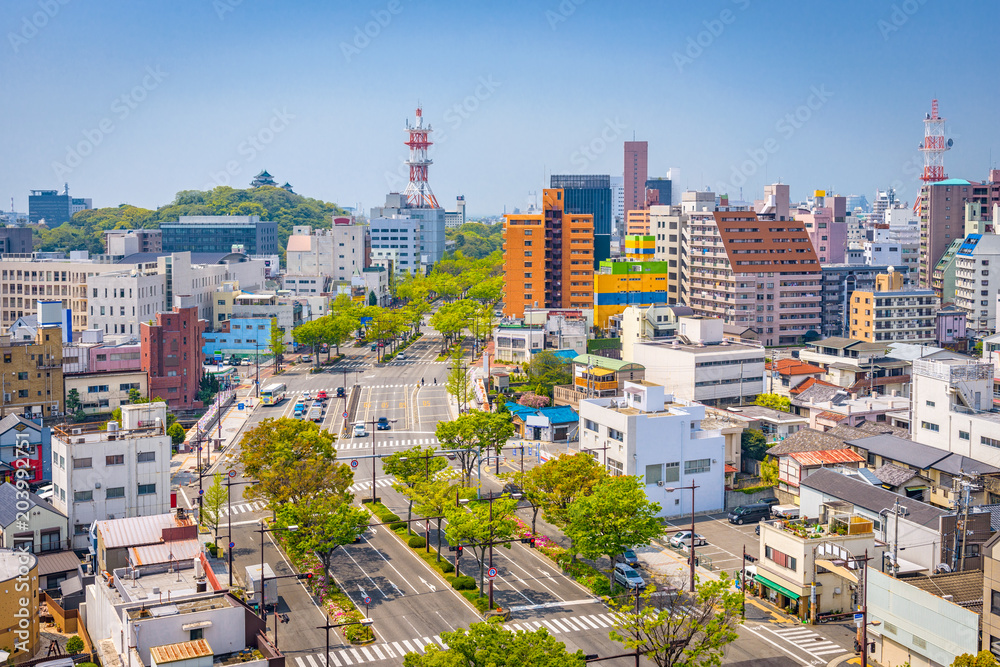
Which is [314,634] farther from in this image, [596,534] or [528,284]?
[528,284]

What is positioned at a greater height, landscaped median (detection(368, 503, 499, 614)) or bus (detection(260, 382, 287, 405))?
bus (detection(260, 382, 287, 405))

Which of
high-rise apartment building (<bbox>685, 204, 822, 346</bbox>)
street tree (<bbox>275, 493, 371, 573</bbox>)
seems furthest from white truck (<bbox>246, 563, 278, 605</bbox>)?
high-rise apartment building (<bbox>685, 204, 822, 346</bbox>)

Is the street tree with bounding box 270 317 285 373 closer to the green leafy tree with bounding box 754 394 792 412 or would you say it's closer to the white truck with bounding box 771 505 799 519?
the green leafy tree with bounding box 754 394 792 412

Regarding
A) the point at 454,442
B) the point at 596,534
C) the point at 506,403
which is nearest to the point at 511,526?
the point at 596,534

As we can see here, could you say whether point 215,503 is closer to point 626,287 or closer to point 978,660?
point 978,660

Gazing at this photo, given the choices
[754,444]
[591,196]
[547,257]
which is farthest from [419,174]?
[754,444]

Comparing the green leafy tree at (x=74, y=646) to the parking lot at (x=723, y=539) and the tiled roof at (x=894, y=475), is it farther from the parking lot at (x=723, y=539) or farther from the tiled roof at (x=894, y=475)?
the tiled roof at (x=894, y=475)
